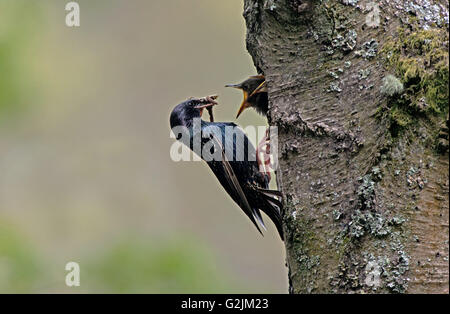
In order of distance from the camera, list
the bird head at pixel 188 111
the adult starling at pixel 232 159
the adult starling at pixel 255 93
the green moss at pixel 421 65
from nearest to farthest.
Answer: the green moss at pixel 421 65 → the adult starling at pixel 255 93 → the adult starling at pixel 232 159 → the bird head at pixel 188 111

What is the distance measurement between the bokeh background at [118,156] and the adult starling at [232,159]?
4.35 ft

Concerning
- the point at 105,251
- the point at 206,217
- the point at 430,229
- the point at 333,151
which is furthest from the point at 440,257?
the point at 206,217

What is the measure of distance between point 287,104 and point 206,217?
498 centimetres

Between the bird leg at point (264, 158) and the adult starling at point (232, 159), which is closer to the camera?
the bird leg at point (264, 158)

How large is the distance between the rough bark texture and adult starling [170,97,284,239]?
1.50 m

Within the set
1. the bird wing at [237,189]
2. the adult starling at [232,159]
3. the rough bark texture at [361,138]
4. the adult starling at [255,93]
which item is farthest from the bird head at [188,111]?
the rough bark texture at [361,138]

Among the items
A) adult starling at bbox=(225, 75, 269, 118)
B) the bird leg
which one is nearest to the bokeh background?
the bird leg

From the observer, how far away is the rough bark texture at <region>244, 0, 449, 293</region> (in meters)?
2.27

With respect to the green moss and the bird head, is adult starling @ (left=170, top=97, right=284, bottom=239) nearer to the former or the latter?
the bird head

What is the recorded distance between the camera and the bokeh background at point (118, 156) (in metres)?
5.72

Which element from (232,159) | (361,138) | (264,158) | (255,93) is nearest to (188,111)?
(232,159)

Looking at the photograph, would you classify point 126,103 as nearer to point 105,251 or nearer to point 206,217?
point 206,217

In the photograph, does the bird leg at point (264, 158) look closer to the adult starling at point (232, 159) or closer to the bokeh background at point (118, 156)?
the adult starling at point (232, 159)

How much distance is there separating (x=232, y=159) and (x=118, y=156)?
3696 millimetres
